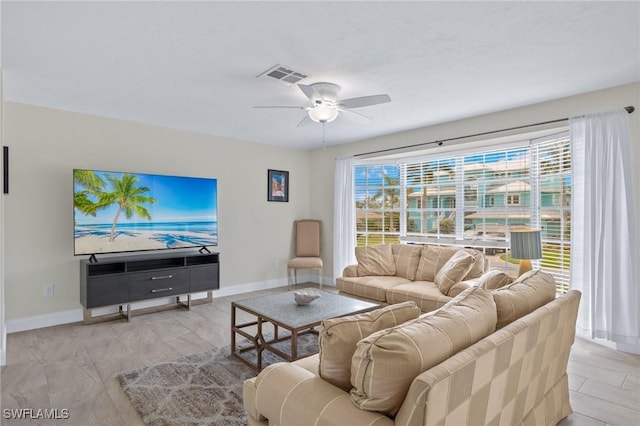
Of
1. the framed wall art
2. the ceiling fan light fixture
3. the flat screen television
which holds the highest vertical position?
the ceiling fan light fixture

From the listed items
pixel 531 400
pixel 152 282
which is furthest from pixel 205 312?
pixel 531 400

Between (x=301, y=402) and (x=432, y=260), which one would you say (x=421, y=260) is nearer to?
(x=432, y=260)

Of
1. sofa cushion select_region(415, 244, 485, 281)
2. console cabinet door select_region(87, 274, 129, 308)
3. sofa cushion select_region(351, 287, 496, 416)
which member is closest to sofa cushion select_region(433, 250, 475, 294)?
sofa cushion select_region(415, 244, 485, 281)

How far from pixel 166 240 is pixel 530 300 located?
13.2 ft

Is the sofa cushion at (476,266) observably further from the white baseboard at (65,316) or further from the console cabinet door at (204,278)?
the white baseboard at (65,316)

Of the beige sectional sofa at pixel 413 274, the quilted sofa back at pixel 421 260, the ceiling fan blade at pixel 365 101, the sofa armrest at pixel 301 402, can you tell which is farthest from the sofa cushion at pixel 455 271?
the sofa armrest at pixel 301 402

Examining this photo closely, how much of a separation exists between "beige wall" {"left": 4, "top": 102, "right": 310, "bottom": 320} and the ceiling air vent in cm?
239

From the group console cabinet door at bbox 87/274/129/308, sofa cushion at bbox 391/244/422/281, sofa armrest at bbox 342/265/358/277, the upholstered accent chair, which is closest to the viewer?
console cabinet door at bbox 87/274/129/308

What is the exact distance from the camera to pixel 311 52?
8.29 ft

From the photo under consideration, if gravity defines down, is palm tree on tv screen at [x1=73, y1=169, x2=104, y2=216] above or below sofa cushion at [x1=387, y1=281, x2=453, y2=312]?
above

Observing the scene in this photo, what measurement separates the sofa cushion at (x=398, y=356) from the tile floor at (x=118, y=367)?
1.46m

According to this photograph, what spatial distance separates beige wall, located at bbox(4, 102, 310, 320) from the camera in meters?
3.73

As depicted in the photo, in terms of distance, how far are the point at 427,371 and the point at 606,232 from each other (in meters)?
3.08

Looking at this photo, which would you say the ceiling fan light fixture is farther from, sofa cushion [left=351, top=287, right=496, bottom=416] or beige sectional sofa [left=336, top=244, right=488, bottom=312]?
sofa cushion [left=351, top=287, right=496, bottom=416]
